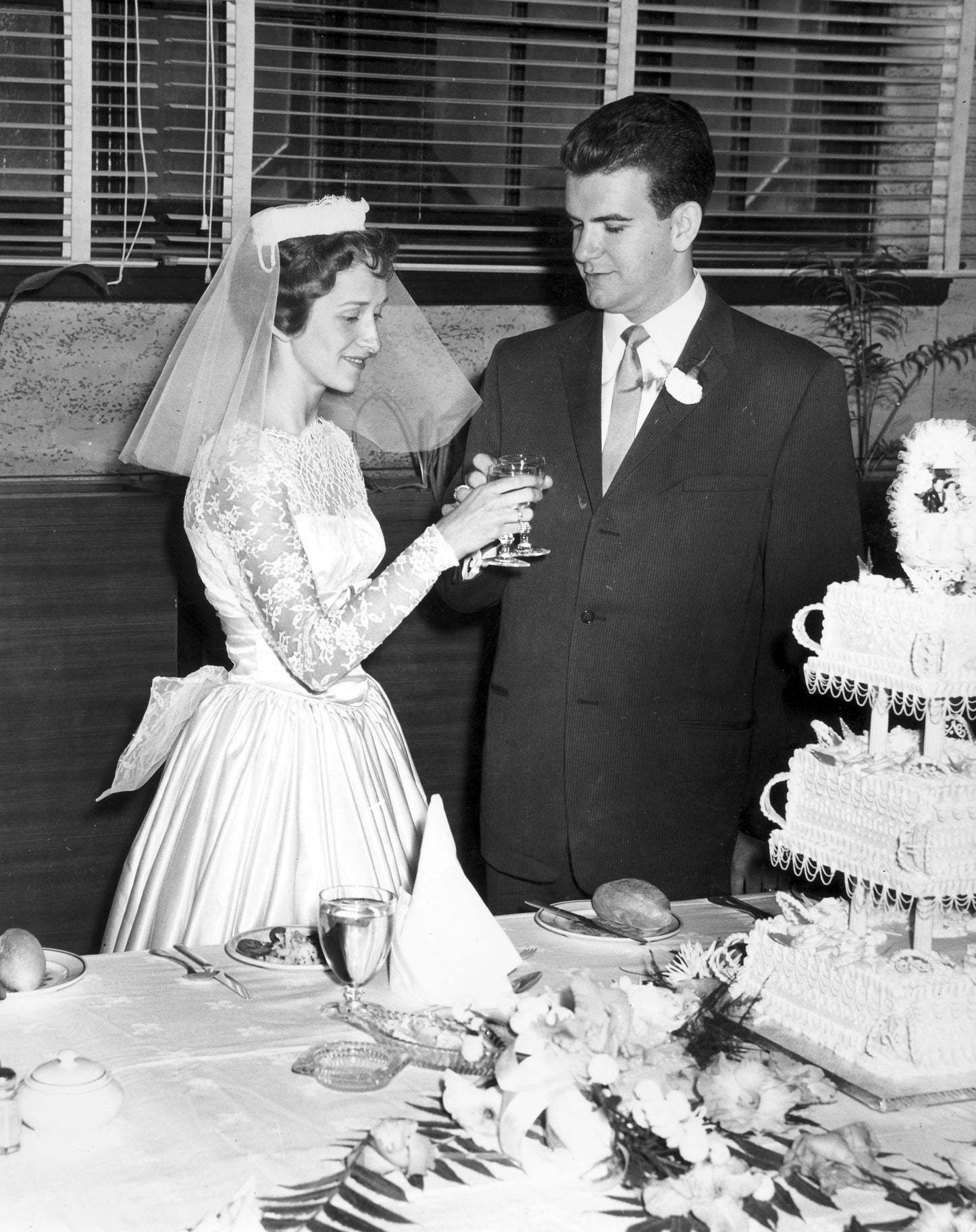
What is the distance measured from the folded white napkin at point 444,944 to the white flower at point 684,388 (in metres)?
1.25

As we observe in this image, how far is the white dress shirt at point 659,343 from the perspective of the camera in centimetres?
275

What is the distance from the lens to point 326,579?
264cm

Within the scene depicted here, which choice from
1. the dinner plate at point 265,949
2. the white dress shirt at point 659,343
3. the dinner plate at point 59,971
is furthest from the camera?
the white dress shirt at point 659,343

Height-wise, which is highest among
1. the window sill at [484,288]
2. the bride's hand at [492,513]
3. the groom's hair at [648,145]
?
the groom's hair at [648,145]

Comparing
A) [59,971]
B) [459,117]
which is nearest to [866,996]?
[59,971]

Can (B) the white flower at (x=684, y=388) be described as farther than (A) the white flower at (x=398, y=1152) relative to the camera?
Yes

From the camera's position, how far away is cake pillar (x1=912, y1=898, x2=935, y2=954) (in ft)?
5.07

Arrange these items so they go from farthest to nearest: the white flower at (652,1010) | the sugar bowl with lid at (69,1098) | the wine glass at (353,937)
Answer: the wine glass at (353,937) → the white flower at (652,1010) → the sugar bowl with lid at (69,1098)

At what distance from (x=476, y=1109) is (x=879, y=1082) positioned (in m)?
0.44

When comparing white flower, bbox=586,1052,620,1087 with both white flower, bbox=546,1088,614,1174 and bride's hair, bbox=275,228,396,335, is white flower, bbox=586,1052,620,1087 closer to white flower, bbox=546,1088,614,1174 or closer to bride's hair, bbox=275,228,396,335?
white flower, bbox=546,1088,614,1174

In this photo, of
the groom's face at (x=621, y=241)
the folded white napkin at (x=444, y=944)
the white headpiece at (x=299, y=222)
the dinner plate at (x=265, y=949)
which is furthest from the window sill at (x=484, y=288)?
the folded white napkin at (x=444, y=944)

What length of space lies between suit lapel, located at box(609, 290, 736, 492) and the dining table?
1.09m

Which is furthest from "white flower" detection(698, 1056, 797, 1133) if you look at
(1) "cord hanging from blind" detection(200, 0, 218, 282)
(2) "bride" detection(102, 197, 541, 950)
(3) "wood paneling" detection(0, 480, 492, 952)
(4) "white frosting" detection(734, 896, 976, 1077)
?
(1) "cord hanging from blind" detection(200, 0, 218, 282)

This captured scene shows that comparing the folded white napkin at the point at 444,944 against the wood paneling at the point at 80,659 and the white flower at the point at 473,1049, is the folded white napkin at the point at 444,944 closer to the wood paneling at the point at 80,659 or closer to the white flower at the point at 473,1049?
the white flower at the point at 473,1049
